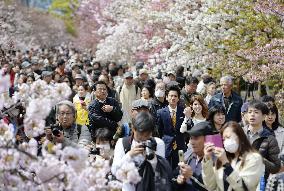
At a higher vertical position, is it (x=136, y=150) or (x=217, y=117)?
(x=217, y=117)

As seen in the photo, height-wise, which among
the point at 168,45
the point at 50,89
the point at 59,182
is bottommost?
the point at 59,182

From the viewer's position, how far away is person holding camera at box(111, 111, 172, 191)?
5379 mm

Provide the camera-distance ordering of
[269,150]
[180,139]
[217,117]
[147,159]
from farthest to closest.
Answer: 1. [180,139]
2. [217,117]
3. [269,150]
4. [147,159]

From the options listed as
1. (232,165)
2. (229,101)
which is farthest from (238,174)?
(229,101)

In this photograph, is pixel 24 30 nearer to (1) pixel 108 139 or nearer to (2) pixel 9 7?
(2) pixel 9 7

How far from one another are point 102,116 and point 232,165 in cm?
422

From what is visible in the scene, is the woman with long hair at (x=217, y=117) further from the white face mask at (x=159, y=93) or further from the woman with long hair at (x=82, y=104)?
the woman with long hair at (x=82, y=104)

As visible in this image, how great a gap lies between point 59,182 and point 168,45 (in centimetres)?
1644

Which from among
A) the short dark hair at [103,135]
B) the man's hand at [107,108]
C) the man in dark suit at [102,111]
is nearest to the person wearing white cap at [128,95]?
the man in dark suit at [102,111]

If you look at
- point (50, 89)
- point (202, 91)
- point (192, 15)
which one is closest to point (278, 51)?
point (202, 91)

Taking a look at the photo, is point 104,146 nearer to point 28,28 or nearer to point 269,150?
point 269,150

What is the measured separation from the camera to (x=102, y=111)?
31.2 ft

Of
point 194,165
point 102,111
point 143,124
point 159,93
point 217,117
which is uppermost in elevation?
point 159,93

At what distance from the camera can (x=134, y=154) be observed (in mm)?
5324
